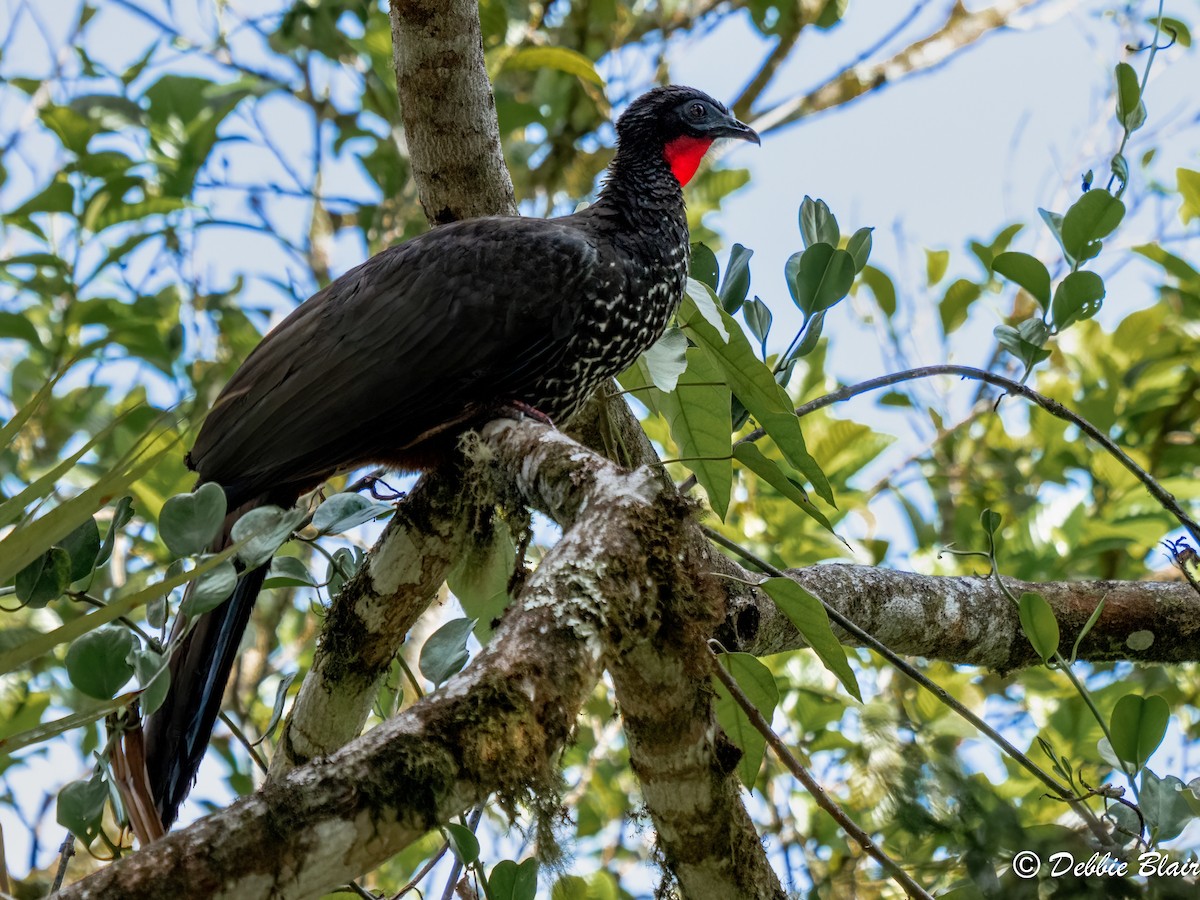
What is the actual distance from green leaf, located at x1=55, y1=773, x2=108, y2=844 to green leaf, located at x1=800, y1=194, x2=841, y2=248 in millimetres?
1638

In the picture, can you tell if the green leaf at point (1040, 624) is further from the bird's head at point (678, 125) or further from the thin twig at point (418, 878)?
the bird's head at point (678, 125)

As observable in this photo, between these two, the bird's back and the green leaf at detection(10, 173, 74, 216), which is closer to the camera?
the bird's back

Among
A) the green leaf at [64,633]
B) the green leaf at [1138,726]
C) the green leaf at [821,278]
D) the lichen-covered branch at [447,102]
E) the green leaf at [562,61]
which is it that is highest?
the green leaf at [562,61]

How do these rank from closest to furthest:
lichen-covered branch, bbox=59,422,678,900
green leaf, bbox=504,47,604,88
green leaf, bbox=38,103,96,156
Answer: lichen-covered branch, bbox=59,422,678,900 → green leaf, bbox=504,47,604,88 → green leaf, bbox=38,103,96,156

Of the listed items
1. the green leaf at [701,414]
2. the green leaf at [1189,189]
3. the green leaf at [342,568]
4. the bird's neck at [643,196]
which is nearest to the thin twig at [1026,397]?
the green leaf at [701,414]

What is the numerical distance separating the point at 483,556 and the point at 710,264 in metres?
0.92

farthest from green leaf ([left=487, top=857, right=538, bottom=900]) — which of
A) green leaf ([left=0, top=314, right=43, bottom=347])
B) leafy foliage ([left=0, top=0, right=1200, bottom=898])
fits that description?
green leaf ([left=0, top=314, right=43, bottom=347])

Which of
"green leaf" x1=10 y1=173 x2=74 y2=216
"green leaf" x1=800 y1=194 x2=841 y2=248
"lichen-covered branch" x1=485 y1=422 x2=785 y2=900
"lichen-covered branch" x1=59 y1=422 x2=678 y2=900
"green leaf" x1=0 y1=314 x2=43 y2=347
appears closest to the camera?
"lichen-covered branch" x1=59 y1=422 x2=678 y2=900

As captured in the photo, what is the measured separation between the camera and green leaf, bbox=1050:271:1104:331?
94.5 inches

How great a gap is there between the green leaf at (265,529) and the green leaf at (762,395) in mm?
923

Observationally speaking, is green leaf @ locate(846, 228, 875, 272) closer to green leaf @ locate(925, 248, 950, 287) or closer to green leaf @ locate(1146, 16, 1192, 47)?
green leaf @ locate(1146, 16, 1192, 47)

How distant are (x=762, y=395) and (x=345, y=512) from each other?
0.78m

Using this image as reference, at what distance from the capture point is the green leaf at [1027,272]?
2.49m

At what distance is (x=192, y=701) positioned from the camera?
240cm
